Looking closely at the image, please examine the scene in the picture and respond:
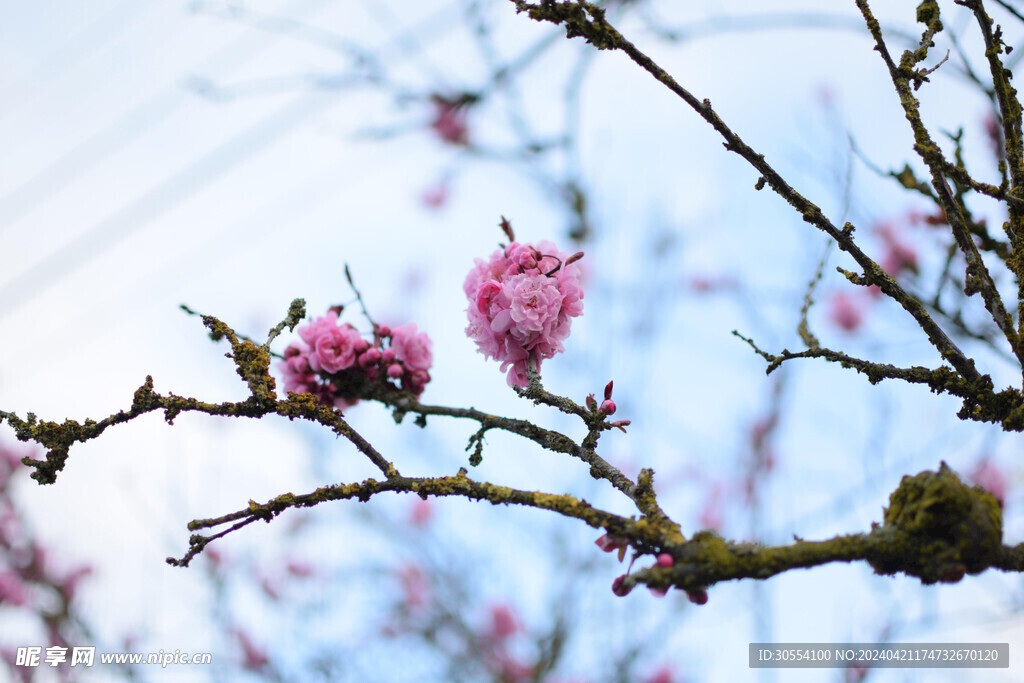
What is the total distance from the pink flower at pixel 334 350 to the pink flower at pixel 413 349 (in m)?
0.14

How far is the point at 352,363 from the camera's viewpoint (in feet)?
7.17

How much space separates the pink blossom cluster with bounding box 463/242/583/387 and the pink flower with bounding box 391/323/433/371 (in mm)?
490

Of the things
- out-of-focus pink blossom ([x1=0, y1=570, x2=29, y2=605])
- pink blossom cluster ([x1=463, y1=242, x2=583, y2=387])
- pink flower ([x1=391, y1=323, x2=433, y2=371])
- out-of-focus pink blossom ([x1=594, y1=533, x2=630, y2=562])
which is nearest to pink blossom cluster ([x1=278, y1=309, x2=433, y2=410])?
pink flower ([x1=391, y1=323, x2=433, y2=371])

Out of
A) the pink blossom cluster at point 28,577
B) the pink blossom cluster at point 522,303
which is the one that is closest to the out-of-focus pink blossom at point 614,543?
the pink blossom cluster at point 522,303

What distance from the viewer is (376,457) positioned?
→ 1.28 m

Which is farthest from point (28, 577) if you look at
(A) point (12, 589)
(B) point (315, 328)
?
(B) point (315, 328)

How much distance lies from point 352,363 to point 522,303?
81cm

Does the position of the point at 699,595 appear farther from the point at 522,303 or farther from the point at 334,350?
the point at 334,350

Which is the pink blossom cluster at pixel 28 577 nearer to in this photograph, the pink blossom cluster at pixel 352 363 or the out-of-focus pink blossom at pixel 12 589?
the out-of-focus pink blossom at pixel 12 589

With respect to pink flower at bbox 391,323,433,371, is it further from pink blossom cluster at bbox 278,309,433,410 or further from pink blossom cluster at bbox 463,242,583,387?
pink blossom cluster at bbox 463,242,583,387

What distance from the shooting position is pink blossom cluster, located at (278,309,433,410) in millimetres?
2188

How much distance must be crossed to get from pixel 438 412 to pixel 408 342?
386mm

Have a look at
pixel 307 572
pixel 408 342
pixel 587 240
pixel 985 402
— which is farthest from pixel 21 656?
pixel 985 402

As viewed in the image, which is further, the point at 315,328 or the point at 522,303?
the point at 315,328
